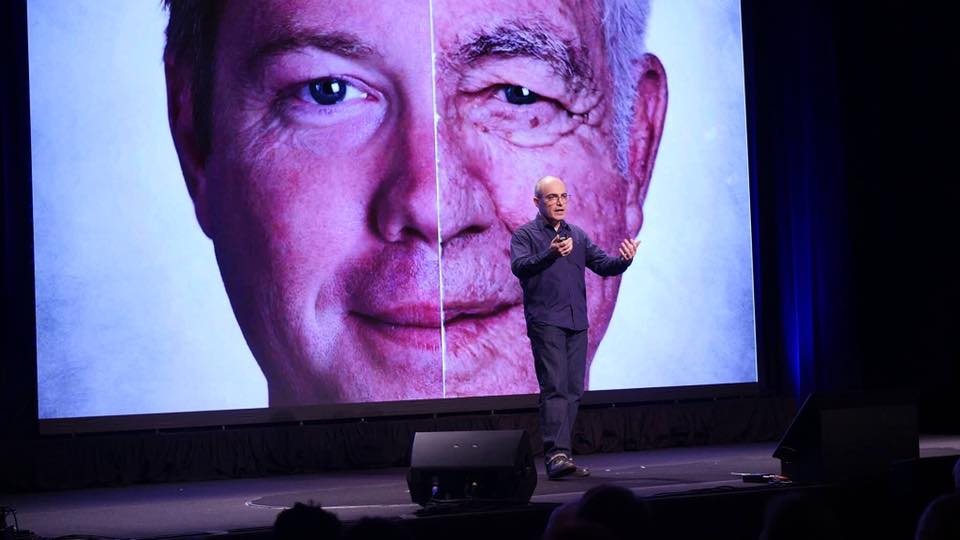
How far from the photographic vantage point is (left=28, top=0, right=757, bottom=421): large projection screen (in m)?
6.16

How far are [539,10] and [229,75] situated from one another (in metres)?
1.83

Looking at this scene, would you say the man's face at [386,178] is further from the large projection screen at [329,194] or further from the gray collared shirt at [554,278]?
the gray collared shirt at [554,278]

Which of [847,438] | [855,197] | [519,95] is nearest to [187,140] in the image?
[519,95]

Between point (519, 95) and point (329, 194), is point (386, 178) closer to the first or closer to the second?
point (329, 194)

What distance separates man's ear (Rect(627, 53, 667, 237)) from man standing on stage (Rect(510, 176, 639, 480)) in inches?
75.5

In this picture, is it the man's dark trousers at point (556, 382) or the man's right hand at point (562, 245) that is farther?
the man's dark trousers at point (556, 382)

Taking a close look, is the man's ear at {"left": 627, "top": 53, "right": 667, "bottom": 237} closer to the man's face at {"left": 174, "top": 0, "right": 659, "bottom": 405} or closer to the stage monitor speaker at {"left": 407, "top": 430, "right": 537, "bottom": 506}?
the man's face at {"left": 174, "top": 0, "right": 659, "bottom": 405}

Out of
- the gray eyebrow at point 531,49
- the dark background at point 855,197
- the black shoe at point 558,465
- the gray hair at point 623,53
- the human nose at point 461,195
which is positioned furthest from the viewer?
the dark background at point 855,197

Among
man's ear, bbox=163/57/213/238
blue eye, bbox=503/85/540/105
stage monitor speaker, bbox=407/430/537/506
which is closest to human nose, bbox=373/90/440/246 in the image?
blue eye, bbox=503/85/540/105

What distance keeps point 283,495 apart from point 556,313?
1.44 meters

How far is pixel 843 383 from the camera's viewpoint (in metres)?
7.79

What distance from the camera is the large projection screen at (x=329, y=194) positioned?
6156 mm

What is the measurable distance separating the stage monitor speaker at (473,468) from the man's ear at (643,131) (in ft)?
10.2

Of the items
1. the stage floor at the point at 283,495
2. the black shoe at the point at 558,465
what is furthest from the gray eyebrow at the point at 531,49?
the black shoe at the point at 558,465
